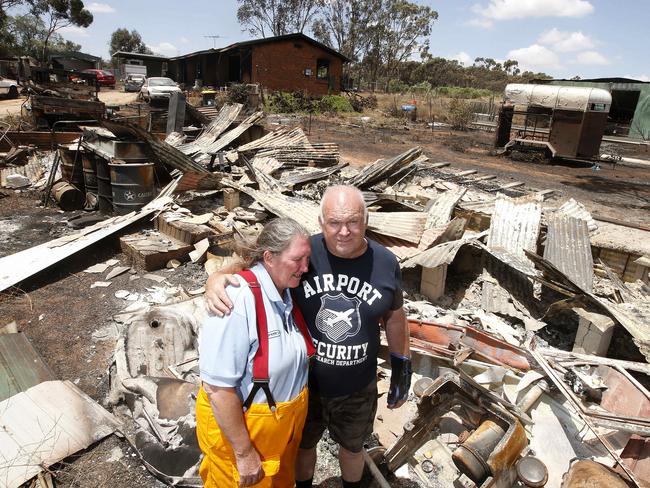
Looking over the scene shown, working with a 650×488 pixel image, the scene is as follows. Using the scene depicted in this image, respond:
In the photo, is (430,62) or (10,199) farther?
(430,62)

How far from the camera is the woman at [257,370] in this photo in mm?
1581

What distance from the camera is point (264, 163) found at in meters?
9.55

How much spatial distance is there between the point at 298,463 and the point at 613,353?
3.39m

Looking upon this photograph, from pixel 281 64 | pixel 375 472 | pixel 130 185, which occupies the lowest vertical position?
pixel 375 472

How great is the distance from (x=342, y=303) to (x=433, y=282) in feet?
10.7

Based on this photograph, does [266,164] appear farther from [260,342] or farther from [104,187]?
[260,342]

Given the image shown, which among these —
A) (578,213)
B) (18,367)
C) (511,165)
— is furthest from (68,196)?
(511,165)

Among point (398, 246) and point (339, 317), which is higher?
point (339, 317)

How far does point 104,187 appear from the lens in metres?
7.68

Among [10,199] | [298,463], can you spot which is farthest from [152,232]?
[298,463]

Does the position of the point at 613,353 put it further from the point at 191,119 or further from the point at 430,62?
the point at 430,62

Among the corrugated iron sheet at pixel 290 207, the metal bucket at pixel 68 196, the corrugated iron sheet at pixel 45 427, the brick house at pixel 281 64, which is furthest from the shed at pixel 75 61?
the corrugated iron sheet at pixel 45 427

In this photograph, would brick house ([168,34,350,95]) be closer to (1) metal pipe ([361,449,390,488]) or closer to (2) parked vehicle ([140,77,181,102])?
(2) parked vehicle ([140,77,181,102])

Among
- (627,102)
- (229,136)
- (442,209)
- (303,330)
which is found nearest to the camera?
(303,330)
